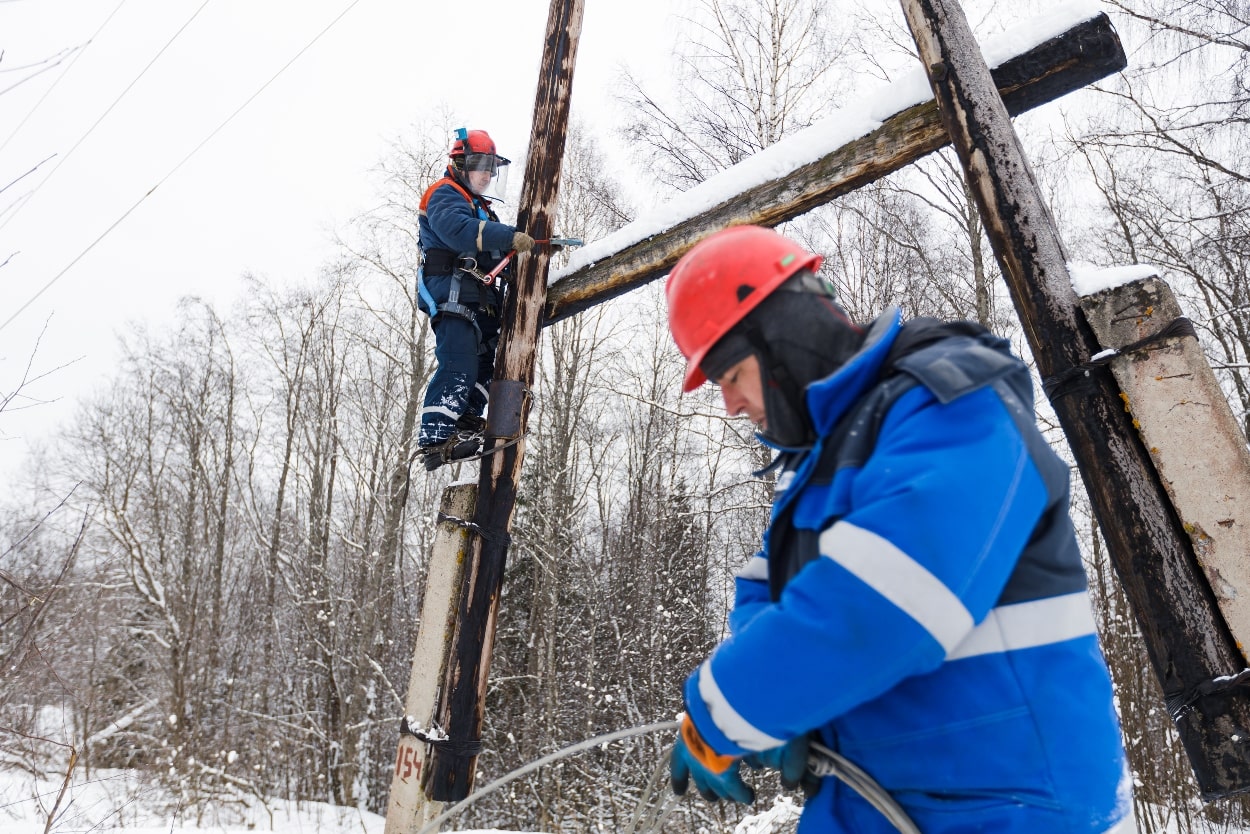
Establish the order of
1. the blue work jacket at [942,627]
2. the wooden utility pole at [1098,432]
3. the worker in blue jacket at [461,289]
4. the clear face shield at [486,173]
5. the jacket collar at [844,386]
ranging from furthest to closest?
the clear face shield at [486,173] → the worker in blue jacket at [461,289] → the wooden utility pole at [1098,432] → the jacket collar at [844,386] → the blue work jacket at [942,627]

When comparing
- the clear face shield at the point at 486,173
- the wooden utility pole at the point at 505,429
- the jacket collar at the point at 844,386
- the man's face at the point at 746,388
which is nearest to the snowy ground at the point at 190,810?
the wooden utility pole at the point at 505,429

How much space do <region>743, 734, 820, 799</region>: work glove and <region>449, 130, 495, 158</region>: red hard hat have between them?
12.7ft

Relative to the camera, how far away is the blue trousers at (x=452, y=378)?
402cm

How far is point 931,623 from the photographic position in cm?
94

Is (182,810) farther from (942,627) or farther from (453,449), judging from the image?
(942,627)

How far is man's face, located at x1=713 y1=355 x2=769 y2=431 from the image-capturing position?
130 cm

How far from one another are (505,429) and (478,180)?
159cm

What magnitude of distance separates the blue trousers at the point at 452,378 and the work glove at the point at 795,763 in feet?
10.0

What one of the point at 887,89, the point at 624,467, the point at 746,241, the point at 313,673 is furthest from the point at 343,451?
the point at 746,241

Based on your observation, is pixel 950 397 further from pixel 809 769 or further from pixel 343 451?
pixel 343 451

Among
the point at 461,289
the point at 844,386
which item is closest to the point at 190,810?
the point at 461,289

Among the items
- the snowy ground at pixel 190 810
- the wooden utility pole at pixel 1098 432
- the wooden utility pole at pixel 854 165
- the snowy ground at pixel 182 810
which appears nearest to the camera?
the wooden utility pole at pixel 1098 432

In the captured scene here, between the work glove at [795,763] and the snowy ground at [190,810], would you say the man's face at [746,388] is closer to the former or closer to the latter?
the work glove at [795,763]

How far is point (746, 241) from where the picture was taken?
1328mm
